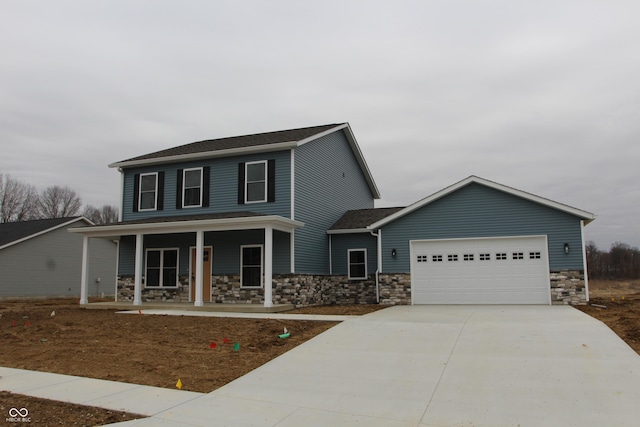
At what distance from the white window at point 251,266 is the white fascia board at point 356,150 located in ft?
13.5

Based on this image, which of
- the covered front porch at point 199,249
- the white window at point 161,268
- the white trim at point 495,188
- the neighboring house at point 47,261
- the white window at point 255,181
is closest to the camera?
the white trim at point 495,188

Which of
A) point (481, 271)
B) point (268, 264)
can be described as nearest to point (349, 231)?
point (268, 264)

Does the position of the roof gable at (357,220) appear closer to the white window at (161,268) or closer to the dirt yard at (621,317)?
the white window at (161,268)

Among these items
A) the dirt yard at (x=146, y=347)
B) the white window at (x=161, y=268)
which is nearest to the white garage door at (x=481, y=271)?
the dirt yard at (x=146, y=347)

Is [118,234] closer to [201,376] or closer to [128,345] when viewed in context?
[128,345]

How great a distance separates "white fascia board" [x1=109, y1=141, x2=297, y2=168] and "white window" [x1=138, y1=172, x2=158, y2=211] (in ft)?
1.76

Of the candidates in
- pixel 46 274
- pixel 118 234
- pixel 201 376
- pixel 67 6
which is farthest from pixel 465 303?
pixel 46 274

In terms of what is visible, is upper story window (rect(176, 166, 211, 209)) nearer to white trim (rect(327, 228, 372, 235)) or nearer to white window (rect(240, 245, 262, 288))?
white window (rect(240, 245, 262, 288))

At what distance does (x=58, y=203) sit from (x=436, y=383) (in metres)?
56.7

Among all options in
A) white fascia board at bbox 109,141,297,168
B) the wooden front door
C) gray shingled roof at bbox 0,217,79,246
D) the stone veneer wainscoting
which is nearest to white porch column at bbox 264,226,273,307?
the stone veneer wainscoting

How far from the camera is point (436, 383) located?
6723mm

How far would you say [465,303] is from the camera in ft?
51.7

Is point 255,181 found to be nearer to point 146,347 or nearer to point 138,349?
point 146,347

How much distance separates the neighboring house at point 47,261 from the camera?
24.4 m
